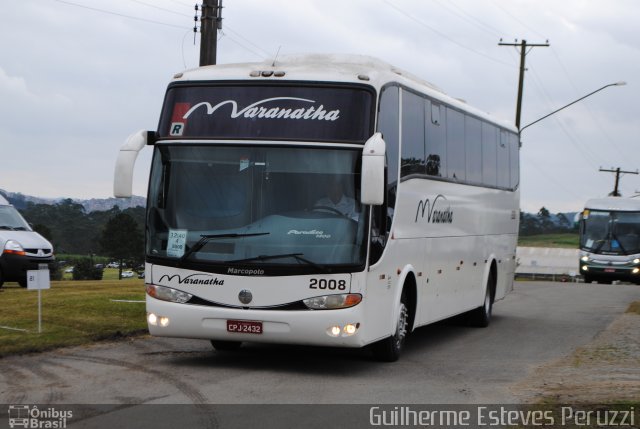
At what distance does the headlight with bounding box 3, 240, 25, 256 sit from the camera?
76.4 feet

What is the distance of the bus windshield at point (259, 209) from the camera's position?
12.0m

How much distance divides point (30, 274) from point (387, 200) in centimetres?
515

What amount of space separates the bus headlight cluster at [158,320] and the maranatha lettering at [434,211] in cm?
382

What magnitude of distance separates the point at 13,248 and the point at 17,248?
0.10 meters

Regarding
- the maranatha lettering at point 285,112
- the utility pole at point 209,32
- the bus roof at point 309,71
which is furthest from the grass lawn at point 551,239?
the maranatha lettering at point 285,112

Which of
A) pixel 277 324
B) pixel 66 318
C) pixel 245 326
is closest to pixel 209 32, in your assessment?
pixel 66 318

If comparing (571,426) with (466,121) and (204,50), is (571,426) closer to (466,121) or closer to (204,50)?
(466,121)

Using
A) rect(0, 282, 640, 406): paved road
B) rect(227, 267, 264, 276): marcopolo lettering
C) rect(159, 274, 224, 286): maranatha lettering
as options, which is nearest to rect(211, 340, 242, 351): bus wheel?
rect(0, 282, 640, 406): paved road

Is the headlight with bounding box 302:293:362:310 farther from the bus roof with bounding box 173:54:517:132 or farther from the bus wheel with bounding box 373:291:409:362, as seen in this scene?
the bus roof with bounding box 173:54:517:132

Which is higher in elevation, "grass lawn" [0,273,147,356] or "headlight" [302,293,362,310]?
"headlight" [302,293,362,310]

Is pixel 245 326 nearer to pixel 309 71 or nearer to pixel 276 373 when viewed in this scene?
pixel 276 373

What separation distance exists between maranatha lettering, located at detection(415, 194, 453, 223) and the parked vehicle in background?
35.0ft

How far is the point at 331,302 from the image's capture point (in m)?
11.9

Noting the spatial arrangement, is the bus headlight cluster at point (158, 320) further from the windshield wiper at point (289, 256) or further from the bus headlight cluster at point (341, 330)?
the bus headlight cluster at point (341, 330)
